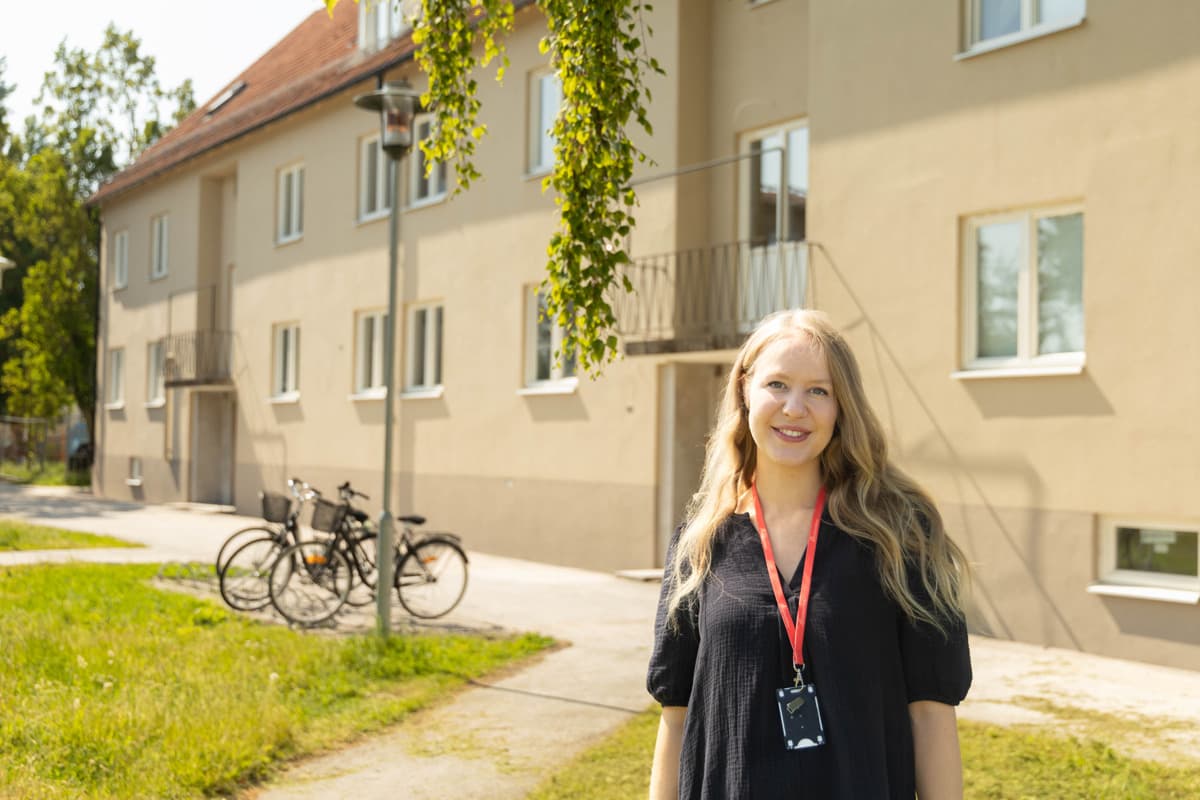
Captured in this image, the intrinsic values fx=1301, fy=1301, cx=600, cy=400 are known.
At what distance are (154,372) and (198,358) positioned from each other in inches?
134

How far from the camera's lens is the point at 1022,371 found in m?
10.3

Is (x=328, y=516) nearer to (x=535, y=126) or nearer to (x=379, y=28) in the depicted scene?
(x=535, y=126)

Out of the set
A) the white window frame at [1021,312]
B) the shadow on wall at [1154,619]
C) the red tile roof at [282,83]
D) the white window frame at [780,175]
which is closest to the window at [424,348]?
the red tile roof at [282,83]

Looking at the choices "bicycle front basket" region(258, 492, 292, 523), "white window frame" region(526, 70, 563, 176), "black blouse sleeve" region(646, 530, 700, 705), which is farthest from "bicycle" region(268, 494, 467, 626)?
"black blouse sleeve" region(646, 530, 700, 705)

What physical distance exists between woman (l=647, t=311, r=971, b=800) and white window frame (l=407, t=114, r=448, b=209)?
16.1 meters

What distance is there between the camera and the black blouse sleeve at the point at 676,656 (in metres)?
2.74

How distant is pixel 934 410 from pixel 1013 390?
0.76 m

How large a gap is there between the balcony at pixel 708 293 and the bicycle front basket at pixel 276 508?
403 cm

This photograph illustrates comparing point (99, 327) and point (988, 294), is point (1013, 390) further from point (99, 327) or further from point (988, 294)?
point (99, 327)

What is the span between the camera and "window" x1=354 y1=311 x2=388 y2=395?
1995 centimetres

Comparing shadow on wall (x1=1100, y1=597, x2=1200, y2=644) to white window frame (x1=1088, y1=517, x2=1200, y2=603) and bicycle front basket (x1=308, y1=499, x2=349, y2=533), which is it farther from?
bicycle front basket (x1=308, y1=499, x2=349, y2=533)

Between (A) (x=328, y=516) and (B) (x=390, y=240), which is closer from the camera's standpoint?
(B) (x=390, y=240)

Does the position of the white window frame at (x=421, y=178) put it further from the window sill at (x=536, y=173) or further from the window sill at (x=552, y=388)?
the window sill at (x=552, y=388)

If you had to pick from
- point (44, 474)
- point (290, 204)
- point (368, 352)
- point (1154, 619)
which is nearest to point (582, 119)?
point (1154, 619)
